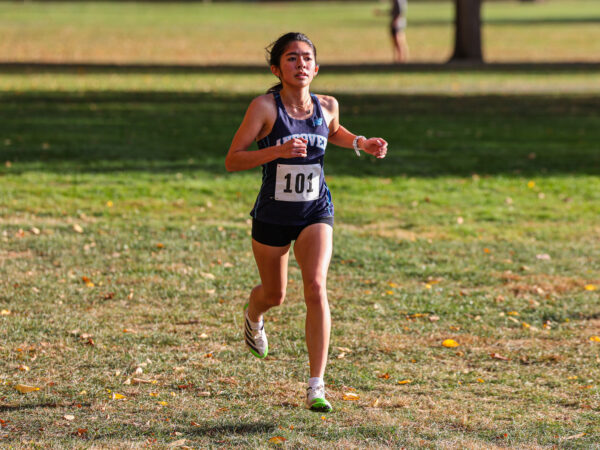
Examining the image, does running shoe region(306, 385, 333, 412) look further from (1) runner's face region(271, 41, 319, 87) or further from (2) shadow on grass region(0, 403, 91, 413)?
(1) runner's face region(271, 41, 319, 87)

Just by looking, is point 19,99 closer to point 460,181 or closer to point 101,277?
point 460,181

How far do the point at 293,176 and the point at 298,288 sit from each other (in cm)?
293

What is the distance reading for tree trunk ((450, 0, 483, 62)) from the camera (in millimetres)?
26141

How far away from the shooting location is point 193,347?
20.8 feet

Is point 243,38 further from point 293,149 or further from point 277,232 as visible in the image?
point 293,149

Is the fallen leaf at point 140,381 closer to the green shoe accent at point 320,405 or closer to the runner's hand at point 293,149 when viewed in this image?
the green shoe accent at point 320,405

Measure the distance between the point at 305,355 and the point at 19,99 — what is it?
13432 mm

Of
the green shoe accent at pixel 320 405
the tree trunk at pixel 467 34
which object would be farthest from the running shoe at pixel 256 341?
the tree trunk at pixel 467 34

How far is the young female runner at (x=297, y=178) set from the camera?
506 cm

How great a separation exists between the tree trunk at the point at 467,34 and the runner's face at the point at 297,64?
21.9m

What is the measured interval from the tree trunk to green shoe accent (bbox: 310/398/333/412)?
22391 millimetres

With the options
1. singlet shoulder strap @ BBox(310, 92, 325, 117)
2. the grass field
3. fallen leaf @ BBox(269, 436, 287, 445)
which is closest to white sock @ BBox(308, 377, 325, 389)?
the grass field

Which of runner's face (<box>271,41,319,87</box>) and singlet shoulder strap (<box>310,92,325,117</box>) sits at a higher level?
runner's face (<box>271,41,319,87</box>)

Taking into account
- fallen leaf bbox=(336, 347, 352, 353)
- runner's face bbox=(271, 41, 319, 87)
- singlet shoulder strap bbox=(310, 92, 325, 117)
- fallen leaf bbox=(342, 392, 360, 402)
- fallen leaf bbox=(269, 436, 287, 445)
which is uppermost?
runner's face bbox=(271, 41, 319, 87)
